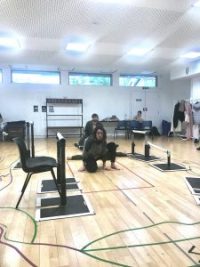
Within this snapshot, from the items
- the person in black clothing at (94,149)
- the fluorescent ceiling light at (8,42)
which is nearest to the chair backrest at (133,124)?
the fluorescent ceiling light at (8,42)

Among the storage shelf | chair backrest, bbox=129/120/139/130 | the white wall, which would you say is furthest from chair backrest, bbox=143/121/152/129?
the storage shelf

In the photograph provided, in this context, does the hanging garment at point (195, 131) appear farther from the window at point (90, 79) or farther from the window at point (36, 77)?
the window at point (36, 77)

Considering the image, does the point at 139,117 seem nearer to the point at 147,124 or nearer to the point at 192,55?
the point at 147,124

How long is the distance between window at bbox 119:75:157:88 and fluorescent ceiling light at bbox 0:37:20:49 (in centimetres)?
608

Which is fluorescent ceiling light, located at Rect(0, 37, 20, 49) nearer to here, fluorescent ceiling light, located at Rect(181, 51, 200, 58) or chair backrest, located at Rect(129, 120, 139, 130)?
fluorescent ceiling light, located at Rect(181, 51, 200, 58)

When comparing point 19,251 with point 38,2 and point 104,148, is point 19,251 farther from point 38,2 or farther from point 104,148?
point 38,2

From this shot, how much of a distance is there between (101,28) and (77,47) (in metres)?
1.79

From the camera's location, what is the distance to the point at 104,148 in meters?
4.80

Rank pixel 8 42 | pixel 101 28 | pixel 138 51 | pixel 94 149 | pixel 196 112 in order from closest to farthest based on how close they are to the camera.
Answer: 1. pixel 94 149
2. pixel 101 28
3. pixel 8 42
4. pixel 138 51
5. pixel 196 112

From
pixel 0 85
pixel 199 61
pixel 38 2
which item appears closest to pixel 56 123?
pixel 0 85

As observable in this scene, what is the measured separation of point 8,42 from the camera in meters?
6.61

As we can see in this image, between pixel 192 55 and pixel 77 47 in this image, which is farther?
pixel 192 55

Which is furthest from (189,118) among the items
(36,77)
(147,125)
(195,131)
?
(36,77)

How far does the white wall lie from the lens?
10836 millimetres
